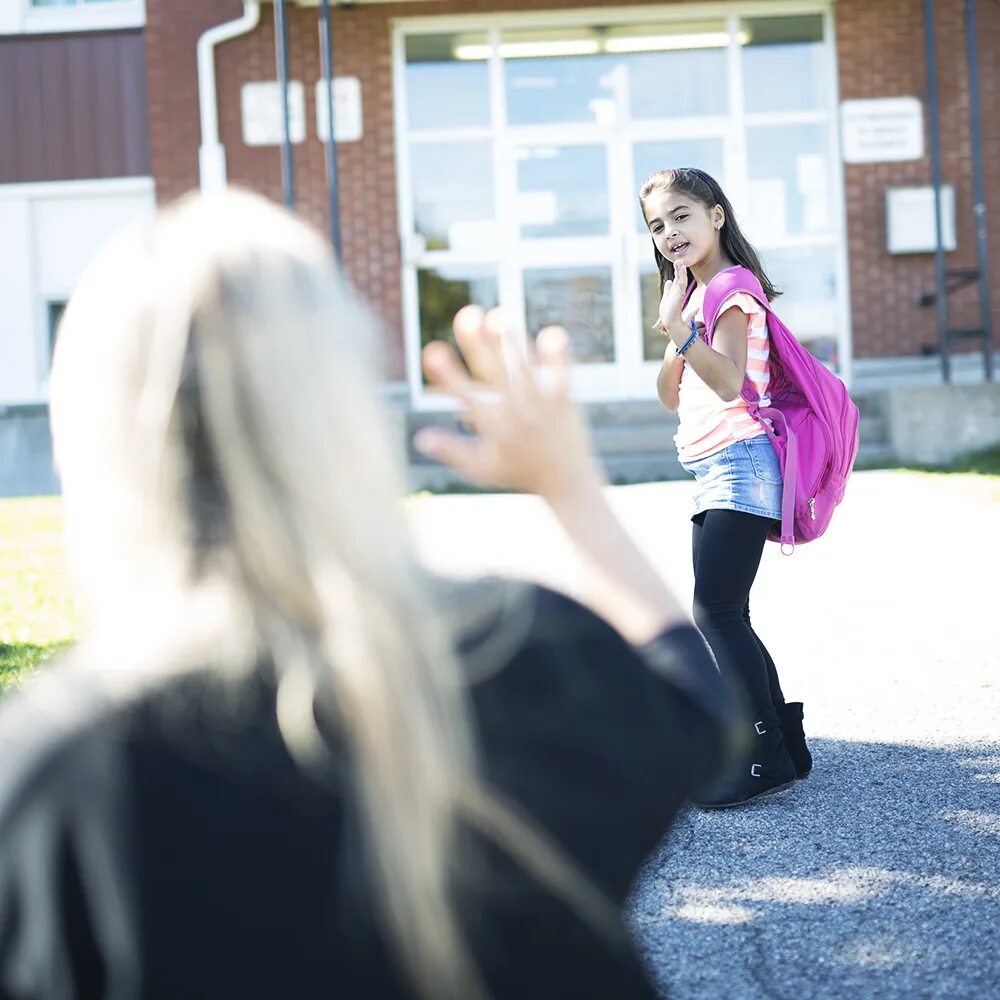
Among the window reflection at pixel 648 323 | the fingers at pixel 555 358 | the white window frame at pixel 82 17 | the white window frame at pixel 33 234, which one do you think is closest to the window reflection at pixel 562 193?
the window reflection at pixel 648 323

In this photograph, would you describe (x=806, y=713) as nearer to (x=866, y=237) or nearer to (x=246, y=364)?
(x=246, y=364)

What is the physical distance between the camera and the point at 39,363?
14.8 metres

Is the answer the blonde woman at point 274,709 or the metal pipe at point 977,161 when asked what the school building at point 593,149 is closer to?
the metal pipe at point 977,161

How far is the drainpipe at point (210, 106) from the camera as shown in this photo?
13672 mm

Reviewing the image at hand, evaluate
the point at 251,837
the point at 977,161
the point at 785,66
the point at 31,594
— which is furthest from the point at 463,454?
the point at 785,66

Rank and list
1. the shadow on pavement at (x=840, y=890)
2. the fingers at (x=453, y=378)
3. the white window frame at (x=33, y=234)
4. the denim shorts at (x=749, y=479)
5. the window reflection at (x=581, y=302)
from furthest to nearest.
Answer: the white window frame at (x=33, y=234)
the window reflection at (x=581, y=302)
the denim shorts at (x=749, y=479)
the shadow on pavement at (x=840, y=890)
the fingers at (x=453, y=378)

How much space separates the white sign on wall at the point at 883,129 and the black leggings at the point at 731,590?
35.3 feet

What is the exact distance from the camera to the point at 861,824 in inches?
145

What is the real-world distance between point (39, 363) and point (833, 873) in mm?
12897

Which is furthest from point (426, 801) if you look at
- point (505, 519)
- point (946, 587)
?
point (505, 519)

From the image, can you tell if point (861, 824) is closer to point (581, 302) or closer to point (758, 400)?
point (758, 400)

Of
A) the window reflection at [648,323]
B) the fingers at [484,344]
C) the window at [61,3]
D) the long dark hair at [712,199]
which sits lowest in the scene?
the fingers at [484,344]

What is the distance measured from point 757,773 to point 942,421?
8.77 metres

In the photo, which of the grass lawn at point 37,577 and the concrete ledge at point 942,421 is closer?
the grass lawn at point 37,577
